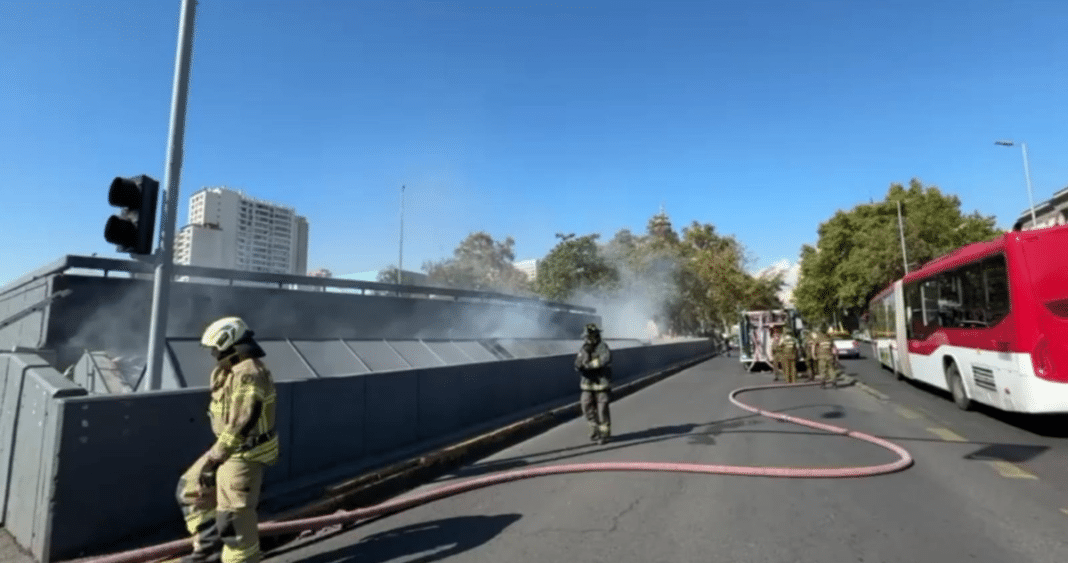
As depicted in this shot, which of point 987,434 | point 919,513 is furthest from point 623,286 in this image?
point 919,513

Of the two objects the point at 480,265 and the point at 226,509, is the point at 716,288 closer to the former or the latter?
the point at 480,265

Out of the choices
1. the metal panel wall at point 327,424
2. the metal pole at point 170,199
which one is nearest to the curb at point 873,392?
the metal panel wall at point 327,424

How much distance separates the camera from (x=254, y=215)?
114 feet

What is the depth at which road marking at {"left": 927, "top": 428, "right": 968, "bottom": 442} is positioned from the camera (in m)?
7.97

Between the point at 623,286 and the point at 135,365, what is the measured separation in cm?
3851

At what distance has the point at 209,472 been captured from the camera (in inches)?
133

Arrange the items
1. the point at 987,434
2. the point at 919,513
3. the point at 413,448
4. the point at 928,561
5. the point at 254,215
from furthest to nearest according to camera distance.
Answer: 1. the point at 254,215
2. the point at 987,434
3. the point at 413,448
4. the point at 919,513
5. the point at 928,561

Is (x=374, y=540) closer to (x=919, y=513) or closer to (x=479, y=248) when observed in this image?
(x=919, y=513)

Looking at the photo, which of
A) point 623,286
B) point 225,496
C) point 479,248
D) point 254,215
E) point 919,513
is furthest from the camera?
point 479,248

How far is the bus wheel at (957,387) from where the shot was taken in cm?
1061

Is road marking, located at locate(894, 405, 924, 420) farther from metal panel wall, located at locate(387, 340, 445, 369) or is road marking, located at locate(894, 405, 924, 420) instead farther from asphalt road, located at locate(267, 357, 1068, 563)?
metal panel wall, located at locate(387, 340, 445, 369)

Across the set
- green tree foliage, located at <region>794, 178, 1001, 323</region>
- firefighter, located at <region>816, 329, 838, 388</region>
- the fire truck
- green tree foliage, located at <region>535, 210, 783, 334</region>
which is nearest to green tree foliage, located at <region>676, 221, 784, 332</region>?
green tree foliage, located at <region>535, 210, 783, 334</region>

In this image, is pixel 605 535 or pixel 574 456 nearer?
pixel 605 535

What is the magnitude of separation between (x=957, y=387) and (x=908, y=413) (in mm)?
1378
